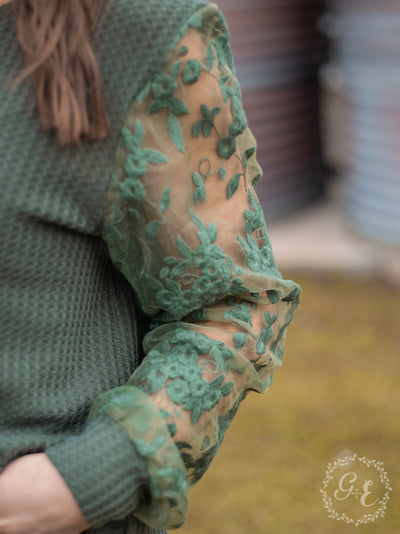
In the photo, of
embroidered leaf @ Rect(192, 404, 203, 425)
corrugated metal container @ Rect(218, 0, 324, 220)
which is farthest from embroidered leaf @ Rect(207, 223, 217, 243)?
corrugated metal container @ Rect(218, 0, 324, 220)

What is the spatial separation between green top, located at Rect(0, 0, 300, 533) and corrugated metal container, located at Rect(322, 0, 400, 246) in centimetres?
329

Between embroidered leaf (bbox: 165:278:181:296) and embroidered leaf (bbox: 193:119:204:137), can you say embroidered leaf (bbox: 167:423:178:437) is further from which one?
embroidered leaf (bbox: 193:119:204:137)

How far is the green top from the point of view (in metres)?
0.81

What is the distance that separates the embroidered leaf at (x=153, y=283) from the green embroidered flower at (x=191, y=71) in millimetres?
250

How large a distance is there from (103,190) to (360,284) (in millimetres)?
3647

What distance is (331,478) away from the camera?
2641mm

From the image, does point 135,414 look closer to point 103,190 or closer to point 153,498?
point 153,498

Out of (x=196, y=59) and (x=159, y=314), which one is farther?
(x=159, y=314)

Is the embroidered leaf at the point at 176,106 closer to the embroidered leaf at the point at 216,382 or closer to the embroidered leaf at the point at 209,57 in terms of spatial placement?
the embroidered leaf at the point at 209,57

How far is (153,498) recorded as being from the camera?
0.86m

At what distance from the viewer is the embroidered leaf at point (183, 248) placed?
0.86 m

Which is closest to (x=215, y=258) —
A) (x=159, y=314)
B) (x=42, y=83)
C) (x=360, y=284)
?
(x=159, y=314)

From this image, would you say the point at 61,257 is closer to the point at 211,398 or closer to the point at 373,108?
the point at 211,398

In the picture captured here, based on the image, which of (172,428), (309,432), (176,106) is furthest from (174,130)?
(309,432)
